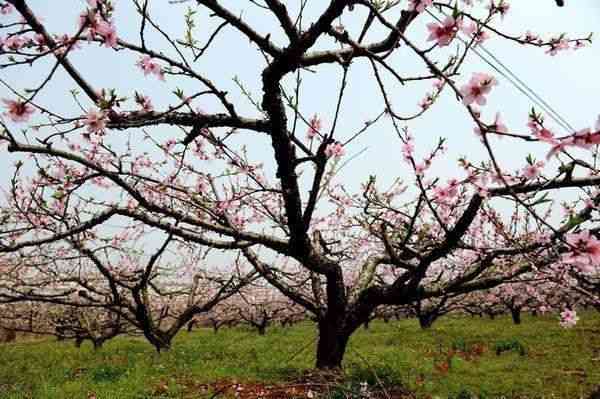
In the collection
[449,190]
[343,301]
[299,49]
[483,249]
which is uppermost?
[299,49]

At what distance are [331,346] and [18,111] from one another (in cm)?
474

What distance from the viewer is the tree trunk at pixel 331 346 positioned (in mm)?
5824

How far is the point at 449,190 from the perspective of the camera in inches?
145

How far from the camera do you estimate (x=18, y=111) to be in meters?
2.29

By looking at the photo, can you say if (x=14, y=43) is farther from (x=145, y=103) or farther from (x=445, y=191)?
(x=445, y=191)

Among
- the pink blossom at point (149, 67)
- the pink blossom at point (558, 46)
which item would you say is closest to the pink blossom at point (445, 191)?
the pink blossom at point (558, 46)

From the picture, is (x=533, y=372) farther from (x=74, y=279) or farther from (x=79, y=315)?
(x=79, y=315)

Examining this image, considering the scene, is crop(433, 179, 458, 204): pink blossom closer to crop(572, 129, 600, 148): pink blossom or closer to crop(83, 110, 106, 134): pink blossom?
crop(572, 129, 600, 148): pink blossom

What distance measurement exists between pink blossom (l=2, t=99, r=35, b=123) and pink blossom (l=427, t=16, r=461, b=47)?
2.06m

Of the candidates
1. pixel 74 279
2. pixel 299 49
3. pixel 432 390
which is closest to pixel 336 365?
pixel 432 390

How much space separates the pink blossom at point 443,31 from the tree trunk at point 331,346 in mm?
4667

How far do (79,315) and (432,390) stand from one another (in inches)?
479

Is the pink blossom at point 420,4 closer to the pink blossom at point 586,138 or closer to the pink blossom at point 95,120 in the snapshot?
the pink blossom at point 586,138

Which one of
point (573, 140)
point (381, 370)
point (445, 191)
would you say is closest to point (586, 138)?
point (573, 140)
